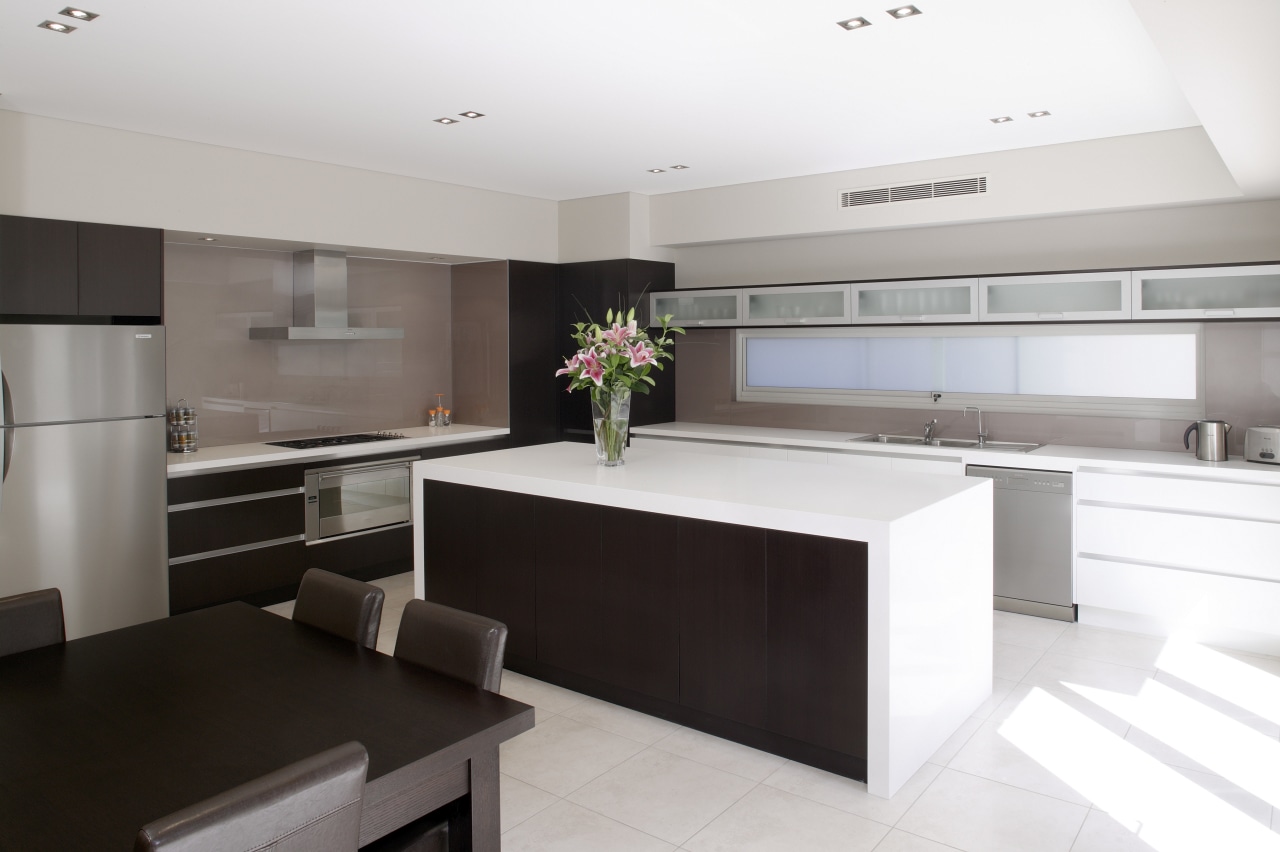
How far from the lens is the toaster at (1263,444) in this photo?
4.29 m

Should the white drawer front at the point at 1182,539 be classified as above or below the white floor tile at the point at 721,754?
above

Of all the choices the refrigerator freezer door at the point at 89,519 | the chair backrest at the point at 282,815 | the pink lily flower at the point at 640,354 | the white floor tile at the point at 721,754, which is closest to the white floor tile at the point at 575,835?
the white floor tile at the point at 721,754

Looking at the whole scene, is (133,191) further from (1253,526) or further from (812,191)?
(1253,526)

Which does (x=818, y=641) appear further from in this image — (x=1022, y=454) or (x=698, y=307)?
(x=698, y=307)

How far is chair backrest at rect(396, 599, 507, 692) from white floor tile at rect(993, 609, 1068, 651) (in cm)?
325

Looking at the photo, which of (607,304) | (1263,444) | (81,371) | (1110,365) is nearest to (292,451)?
(81,371)

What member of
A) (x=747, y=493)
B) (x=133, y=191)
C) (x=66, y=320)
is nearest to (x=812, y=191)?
(x=747, y=493)

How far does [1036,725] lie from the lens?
3.43 meters

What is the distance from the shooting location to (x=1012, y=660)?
4.16 meters

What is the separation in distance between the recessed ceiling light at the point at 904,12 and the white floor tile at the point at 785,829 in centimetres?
261

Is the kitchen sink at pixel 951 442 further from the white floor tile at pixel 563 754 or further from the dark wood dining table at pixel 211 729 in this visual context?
the dark wood dining table at pixel 211 729

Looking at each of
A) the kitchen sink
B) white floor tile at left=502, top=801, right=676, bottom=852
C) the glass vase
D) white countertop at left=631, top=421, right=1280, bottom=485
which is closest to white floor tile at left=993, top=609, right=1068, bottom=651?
white countertop at left=631, top=421, right=1280, bottom=485

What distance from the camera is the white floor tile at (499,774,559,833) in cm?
279

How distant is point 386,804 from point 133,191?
399 cm
